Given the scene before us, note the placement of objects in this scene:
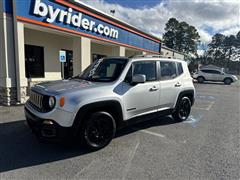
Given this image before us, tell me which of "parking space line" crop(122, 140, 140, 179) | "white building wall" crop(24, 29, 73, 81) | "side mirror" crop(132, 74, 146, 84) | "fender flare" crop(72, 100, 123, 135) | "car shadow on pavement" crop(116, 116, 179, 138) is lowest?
"parking space line" crop(122, 140, 140, 179)

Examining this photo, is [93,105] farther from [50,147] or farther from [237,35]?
[237,35]

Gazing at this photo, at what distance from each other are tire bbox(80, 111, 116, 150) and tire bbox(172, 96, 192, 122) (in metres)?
2.55

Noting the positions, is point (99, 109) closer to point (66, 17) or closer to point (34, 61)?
point (66, 17)

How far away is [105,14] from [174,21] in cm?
5701

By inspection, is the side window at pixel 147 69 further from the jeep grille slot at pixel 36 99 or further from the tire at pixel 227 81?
the tire at pixel 227 81

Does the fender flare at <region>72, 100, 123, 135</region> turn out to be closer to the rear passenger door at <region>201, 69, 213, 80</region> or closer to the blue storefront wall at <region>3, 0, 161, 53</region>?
the blue storefront wall at <region>3, 0, 161, 53</region>

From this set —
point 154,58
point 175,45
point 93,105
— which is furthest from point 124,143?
point 175,45

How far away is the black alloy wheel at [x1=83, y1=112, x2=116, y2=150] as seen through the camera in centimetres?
355

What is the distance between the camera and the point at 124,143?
4.10 metres

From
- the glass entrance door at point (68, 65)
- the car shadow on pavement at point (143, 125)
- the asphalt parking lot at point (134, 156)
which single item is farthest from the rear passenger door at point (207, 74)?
the asphalt parking lot at point (134, 156)

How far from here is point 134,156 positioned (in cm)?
355

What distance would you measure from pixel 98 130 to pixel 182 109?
3140mm

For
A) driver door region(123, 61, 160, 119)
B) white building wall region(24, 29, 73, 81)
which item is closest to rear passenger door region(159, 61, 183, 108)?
driver door region(123, 61, 160, 119)

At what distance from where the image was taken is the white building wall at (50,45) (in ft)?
32.6
